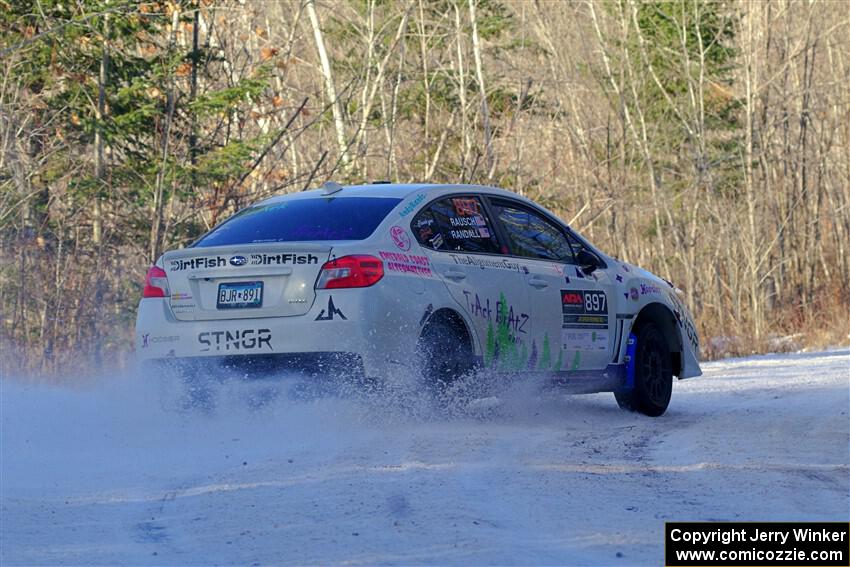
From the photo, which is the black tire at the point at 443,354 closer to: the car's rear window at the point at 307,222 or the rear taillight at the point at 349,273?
the rear taillight at the point at 349,273

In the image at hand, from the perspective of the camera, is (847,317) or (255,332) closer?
(255,332)

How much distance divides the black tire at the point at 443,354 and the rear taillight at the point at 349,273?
1.80ft

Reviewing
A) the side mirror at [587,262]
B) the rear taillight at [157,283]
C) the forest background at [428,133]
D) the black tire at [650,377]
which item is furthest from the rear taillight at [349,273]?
the forest background at [428,133]

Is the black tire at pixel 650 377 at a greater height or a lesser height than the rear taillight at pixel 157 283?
lesser

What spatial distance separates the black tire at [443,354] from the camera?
8328 millimetres

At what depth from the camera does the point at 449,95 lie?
26.6 metres

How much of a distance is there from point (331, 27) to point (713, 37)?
9.19 meters

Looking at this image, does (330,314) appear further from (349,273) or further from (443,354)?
(443,354)

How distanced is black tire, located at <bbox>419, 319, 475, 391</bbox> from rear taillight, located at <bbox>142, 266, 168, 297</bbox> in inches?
65.6

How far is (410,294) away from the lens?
26.9 ft

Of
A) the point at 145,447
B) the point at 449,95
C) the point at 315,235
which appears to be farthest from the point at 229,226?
the point at 449,95

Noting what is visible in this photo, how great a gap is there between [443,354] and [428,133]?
16.6 m

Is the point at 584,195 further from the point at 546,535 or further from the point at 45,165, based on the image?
the point at 546,535

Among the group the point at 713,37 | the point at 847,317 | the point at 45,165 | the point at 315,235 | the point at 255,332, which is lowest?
the point at 847,317
